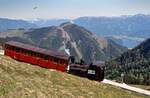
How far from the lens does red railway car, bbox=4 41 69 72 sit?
197ft

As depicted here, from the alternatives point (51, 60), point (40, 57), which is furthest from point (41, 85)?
point (40, 57)

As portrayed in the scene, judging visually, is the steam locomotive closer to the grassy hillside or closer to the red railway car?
the red railway car

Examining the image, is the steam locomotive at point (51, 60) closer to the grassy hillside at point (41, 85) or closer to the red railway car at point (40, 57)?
the red railway car at point (40, 57)

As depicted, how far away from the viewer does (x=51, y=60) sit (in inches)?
2366

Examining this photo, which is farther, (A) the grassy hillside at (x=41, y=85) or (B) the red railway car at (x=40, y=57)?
(B) the red railway car at (x=40, y=57)

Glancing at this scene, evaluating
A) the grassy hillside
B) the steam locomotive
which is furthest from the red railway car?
the grassy hillside

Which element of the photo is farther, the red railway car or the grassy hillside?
the red railway car

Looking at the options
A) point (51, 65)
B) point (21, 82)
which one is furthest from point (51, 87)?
point (51, 65)

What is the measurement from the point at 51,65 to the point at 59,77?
1478cm

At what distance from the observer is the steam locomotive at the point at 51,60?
6028 cm

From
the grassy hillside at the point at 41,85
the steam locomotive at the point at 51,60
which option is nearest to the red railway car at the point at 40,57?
the steam locomotive at the point at 51,60

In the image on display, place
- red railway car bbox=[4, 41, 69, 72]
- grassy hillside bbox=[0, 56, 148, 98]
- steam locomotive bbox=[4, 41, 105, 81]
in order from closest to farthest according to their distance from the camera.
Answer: grassy hillside bbox=[0, 56, 148, 98] < red railway car bbox=[4, 41, 69, 72] < steam locomotive bbox=[4, 41, 105, 81]

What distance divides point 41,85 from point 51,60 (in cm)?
2160

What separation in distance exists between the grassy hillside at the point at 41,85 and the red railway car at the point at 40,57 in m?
12.7
